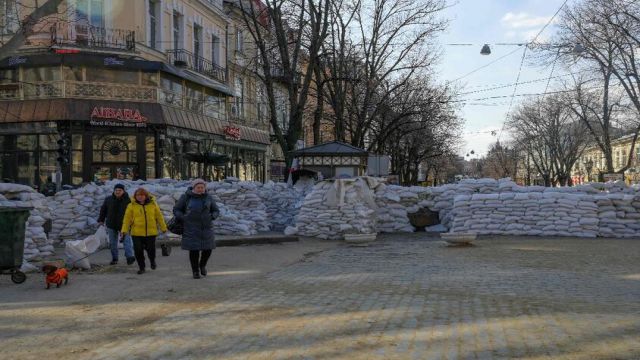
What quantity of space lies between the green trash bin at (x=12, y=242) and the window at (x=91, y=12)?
19091 mm

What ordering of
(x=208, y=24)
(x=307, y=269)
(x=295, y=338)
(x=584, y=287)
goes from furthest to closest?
(x=208, y=24) < (x=307, y=269) < (x=584, y=287) < (x=295, y=338)

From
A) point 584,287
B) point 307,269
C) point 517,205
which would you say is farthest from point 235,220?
point 584,287

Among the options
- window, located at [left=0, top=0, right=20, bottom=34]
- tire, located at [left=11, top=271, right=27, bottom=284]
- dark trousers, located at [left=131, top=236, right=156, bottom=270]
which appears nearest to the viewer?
tire, located at [left=11, top=271, right=27, bottom=284]

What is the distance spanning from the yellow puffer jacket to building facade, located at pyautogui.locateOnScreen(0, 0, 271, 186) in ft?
44.7

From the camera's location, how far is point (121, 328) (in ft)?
19.8

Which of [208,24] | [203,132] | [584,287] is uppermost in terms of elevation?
[208,24]

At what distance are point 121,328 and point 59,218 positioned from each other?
10879mm

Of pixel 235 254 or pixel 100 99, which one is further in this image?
pixel 100 99

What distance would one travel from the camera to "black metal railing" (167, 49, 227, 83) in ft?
98.5

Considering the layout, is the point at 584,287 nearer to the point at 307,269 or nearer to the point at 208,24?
the point at 307,269

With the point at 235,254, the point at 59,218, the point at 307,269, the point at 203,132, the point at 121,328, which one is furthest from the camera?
the point at 203,132

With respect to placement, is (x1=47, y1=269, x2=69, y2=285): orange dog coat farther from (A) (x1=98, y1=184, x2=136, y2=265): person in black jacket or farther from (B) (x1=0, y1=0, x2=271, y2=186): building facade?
(B) (x1=0, y1=0, x2=271, y2=186): building facade

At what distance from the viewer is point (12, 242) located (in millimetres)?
8969

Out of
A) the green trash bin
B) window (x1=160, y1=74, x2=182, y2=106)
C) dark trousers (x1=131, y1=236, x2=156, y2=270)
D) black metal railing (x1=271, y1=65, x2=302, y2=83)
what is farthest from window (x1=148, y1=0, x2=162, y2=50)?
the green trash bin
